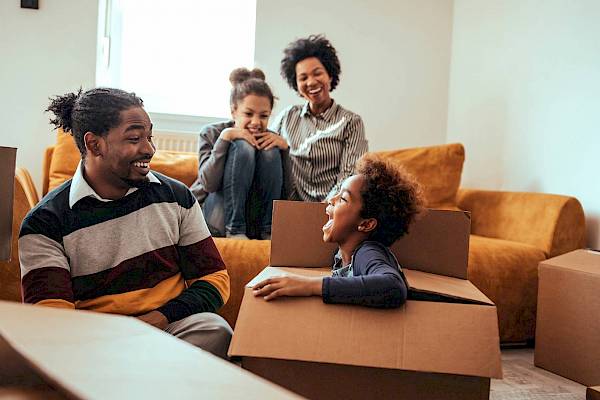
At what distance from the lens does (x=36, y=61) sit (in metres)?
3.21

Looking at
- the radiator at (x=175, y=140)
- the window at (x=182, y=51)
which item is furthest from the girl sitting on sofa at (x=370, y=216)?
the window at (x=182, y=51)

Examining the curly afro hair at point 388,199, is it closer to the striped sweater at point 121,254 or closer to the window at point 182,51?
the striped sweater at point 121,254

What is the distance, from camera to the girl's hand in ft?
8.07

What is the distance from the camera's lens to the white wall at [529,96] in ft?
8.46

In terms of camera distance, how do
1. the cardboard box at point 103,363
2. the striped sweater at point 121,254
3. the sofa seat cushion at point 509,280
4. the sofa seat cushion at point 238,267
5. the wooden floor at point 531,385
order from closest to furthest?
1. the cardboard box at point 103,363
2. the striped sweater at point 121,254
3. the wooden floor at point 531,385
4. the sofa seat cushion at point 238,267
5. the sofa seat cushion at point 509,280

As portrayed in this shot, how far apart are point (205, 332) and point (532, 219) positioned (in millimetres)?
1560

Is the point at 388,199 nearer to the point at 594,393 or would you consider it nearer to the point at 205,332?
the point at 205,332

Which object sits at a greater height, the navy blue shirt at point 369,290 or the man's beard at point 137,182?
the man's beard at point 137,182

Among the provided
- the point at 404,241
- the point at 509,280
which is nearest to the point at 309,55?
the point at 509,280

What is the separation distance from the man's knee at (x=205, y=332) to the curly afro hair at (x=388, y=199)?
41cm

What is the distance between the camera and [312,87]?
2.76 metres

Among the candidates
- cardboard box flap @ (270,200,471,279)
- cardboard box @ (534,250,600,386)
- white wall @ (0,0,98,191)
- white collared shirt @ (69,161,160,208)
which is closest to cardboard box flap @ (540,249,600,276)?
cardboard box @ (534,250,600,386)

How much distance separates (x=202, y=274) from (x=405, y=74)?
2.54m

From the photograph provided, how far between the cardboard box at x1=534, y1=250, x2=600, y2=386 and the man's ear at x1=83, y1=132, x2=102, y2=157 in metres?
1.37
